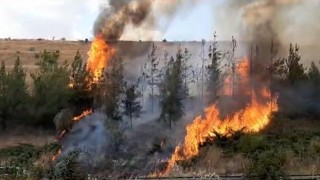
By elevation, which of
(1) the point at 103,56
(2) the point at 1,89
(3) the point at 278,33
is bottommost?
(2) the point at 1,89

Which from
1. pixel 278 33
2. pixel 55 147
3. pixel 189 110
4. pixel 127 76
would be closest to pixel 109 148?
pixel 55 147

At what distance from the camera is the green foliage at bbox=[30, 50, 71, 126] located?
47188mm

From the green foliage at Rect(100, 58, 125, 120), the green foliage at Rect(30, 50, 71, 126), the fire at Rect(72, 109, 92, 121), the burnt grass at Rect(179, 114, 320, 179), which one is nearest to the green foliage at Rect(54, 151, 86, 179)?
the burnt grass at Rect(179, 114, 320, 179)

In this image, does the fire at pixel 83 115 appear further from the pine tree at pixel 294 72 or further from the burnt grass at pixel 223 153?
the pine tree at pixel 294 72

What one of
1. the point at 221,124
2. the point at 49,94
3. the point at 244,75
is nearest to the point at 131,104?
the point at 221,124

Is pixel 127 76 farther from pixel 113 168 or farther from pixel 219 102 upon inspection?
pixel 113 168

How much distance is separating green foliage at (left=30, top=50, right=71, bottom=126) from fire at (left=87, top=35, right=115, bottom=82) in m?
3.09

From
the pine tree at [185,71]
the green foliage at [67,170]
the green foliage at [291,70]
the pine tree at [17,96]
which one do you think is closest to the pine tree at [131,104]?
the pine tree at [185,71]

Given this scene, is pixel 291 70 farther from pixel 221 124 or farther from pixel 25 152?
pixel 25 152

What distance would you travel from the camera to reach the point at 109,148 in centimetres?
3784

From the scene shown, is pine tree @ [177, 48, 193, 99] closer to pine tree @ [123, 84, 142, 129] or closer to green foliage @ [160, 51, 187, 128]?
green foliage @ [160, 51, 187, 128]

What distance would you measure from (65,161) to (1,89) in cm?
2758

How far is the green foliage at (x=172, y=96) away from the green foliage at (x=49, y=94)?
10.2 metres

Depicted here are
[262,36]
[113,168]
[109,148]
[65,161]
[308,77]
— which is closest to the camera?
[65,161]
